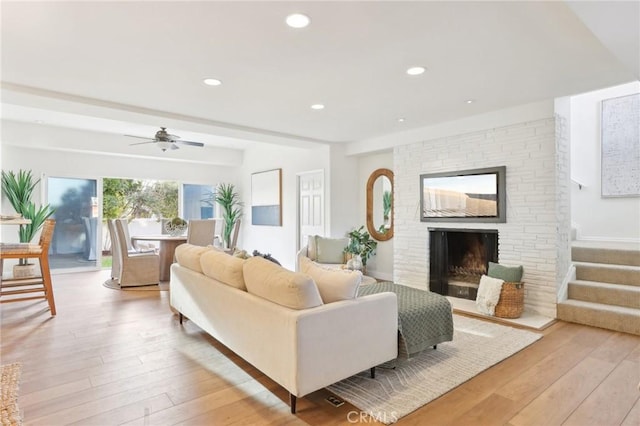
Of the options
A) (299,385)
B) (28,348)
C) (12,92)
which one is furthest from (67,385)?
(12,92)

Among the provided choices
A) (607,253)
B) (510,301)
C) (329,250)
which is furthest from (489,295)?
(329,250)

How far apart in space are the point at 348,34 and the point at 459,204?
10.2 feet

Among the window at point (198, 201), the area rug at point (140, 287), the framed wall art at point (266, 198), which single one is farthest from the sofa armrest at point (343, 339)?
the window at point (198, 201)

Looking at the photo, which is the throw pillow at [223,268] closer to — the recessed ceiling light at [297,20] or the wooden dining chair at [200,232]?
the recessed ceiling light at [297,20]

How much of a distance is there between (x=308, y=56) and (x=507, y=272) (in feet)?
11.0

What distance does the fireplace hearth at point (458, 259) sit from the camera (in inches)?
183

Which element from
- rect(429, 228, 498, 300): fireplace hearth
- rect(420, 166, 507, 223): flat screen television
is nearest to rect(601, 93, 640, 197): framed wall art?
rect(420, 166, 507, 223): flat screen television

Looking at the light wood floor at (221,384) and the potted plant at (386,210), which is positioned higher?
the potted plant at (386,210)

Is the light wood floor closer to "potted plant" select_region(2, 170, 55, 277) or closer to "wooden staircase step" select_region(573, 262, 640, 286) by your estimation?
"wooden staircase step" select_region(573, 262, 640, 286)

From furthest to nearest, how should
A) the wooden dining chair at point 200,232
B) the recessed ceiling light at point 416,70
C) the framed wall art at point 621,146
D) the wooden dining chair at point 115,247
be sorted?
the wooden dining chair at point 200,232
the wooden dining chair at point 115,247
the framed wall art at point 621,146
the recessed ceiling light at point 416,70

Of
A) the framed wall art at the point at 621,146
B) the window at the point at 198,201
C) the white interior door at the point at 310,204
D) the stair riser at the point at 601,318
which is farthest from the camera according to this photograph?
the window at the point at 198,201

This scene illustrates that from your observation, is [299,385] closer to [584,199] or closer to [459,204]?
[459,204]

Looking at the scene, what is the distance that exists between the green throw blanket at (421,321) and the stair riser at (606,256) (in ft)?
9.21

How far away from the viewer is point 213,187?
8.79m
